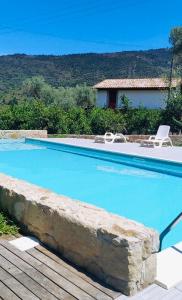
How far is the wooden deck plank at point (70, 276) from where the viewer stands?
104 inches

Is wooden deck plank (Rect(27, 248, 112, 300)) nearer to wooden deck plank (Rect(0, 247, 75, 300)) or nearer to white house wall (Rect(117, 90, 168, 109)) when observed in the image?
wooden deck plank (Rect(0, 247, 75, 300))

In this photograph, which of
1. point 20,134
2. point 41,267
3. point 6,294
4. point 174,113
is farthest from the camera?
point 174,113

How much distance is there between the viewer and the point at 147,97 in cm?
2902

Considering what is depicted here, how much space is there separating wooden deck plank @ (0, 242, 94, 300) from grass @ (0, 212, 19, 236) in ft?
0.80

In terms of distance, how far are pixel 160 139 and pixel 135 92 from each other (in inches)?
663

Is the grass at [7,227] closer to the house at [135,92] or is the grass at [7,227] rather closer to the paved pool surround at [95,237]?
the paved pool surround at [95,237]

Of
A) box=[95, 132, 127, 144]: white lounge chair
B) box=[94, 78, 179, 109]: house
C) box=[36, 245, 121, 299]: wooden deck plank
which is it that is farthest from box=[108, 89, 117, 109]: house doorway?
box=[36, 245, 121, 299]: wooden deck plank

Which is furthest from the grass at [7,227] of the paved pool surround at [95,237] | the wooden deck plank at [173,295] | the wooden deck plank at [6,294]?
the wooden deck plank at [173,295]

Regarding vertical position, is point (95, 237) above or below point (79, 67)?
below

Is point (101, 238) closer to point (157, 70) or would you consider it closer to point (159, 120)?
point (159, 120)

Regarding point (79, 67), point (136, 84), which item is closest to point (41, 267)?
point (136, 84)

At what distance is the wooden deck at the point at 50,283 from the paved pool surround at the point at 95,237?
0.09 metres

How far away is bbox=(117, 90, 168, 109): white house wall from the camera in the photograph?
1099 inches

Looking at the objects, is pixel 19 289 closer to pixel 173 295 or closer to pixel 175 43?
pixel 173 295
